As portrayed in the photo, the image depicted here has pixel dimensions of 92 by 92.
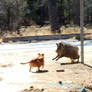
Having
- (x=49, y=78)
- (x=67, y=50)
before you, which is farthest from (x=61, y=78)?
(x=67, y=50)

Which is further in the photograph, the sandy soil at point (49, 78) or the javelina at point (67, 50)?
the javelina at point (67, 50)

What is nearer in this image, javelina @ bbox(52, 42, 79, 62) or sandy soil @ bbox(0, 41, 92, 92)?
sandy soil @ bbox(0, 41, 92, 92)

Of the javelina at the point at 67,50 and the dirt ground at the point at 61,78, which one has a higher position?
the javelina at the point at 67,50

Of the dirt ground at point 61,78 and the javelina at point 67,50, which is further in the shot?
the javelina at point 67,50

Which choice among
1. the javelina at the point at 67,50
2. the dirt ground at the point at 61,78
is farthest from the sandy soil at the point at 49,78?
the javelina at the point at 67,50

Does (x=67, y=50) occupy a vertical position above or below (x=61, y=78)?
above

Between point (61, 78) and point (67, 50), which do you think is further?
point (67, 50)

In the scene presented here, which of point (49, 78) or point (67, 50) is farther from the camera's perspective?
point (67, 50)

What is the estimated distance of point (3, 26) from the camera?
3042 centimetres

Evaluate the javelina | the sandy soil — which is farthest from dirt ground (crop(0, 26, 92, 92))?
the javelina

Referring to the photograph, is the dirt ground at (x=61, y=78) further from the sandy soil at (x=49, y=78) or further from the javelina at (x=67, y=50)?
the javelina at (x=67, y=50)

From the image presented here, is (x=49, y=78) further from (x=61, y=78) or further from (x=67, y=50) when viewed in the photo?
(x=67, y=50)

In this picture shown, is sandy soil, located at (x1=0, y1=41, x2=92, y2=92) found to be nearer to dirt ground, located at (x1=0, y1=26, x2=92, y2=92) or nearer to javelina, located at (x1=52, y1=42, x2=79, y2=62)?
dirt ground, located at (x1=0, y1=26, x2=92, y2=92)

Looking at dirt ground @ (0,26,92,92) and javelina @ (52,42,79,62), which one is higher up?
javelina @ (52,42,79,62)
